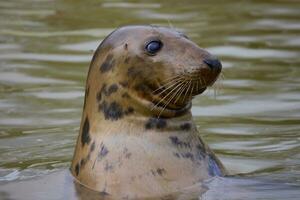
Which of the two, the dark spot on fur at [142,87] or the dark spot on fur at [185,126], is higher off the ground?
the dark spot on fur at [142,87]

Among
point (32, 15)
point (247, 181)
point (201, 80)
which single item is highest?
point (201, 80)

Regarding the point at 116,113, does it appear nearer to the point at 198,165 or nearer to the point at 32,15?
the point at 198,165

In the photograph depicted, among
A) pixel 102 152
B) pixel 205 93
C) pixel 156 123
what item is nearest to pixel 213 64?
pixel 156 123

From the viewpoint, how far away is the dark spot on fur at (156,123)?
24.5 ft

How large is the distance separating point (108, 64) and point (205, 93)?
127 inches

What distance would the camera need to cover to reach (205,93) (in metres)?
10.6

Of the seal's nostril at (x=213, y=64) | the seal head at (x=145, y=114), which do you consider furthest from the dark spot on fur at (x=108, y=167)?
the seal's nostril at (x=213, y=64)

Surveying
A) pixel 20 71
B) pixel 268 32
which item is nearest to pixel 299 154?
pixel 20 71

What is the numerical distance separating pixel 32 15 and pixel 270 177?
23.4 feet

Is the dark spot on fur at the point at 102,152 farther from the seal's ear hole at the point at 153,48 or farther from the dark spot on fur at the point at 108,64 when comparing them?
the seal's ear hole at the point at 153,48

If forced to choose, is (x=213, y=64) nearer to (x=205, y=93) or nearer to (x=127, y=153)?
(x=127, y=153)

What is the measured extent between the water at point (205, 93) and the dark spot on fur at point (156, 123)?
0.46m

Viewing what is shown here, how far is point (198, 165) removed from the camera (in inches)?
293

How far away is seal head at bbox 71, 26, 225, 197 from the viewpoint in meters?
7.29
